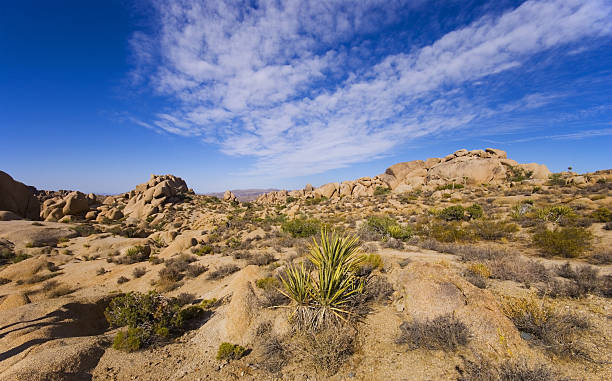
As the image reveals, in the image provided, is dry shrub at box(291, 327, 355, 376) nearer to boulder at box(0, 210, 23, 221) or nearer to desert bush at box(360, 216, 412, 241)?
desert bush at box(360, 216, 412, 241)

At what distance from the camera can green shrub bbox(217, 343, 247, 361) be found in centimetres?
412

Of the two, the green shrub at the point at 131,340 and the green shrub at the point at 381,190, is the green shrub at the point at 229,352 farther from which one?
the green shrub at the point at 381,190

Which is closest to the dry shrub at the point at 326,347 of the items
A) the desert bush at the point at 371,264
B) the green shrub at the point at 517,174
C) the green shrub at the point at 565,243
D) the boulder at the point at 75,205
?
the desert bush at the point at 371,264

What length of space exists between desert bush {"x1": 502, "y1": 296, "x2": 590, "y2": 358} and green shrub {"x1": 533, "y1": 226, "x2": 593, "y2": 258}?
17.9ft

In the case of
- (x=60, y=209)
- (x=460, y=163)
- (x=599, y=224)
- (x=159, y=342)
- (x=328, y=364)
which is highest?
(x=460, y=163)

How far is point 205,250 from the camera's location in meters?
12.4

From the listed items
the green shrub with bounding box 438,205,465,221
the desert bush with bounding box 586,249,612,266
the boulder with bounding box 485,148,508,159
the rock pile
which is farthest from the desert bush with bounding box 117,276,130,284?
the boulder with bounding box 485,148,508,159

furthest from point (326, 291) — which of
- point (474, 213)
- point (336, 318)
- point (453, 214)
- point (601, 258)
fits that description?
point (474, 213)

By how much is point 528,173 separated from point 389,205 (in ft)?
101

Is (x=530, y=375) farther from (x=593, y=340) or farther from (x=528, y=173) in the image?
(x=528, y=173)


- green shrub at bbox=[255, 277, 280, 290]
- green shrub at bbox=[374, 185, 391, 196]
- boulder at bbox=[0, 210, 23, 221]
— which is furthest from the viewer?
green shrub at bbox=[374, 185, 391, 196]

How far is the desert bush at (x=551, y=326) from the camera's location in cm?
328

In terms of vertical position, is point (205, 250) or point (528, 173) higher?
point (528, 173)

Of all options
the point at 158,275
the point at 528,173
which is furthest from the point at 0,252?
the point at 528,173
